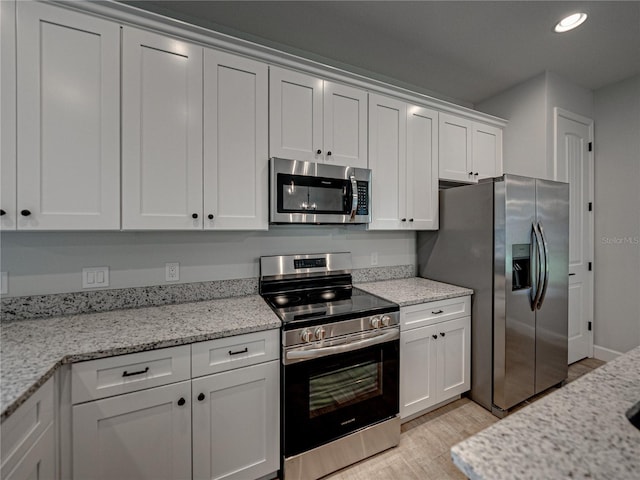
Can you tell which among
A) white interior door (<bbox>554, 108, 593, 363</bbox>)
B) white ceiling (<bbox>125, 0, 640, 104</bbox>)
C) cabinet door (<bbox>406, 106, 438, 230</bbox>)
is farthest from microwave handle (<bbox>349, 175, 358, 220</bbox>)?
white interior door (<bbox>554, 108, 593, 363</bbox>)

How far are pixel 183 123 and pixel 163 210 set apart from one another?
1.63 ft

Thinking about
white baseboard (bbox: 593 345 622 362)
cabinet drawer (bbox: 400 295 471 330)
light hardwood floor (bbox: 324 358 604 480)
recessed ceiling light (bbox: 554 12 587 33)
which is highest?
recessed ceiling light (bbox: 554 12 587 33)

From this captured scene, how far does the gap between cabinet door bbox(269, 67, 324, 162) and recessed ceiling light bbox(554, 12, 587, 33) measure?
1.74 m

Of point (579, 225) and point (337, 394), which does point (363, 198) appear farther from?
point (579, 225)

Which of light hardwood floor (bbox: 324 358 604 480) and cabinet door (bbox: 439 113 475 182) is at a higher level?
cabinet door (bbox: 439 113 475 182)

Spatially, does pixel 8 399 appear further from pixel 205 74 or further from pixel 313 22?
pixel 313 22

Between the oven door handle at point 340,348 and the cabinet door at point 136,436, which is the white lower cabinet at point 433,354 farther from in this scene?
the cabinet door at point 136,436

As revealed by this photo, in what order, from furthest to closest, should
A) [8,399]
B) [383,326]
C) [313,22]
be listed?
[313,22], [383,326], [8,399]

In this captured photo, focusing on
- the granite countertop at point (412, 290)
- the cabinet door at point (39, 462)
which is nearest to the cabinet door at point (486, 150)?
the granite countertop at point (412, 290)

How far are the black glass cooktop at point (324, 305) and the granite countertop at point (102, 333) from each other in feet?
0.35

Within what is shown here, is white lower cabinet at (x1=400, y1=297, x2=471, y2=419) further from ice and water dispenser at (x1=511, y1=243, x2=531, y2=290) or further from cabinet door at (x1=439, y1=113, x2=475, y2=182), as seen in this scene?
cabinet door at (x1=439, y1=113, x2=475, y2=182)

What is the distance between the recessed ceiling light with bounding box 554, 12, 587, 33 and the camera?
6.35 feet

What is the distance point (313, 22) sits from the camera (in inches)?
78.6

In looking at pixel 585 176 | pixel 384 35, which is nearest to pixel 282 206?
pixel 384 35
